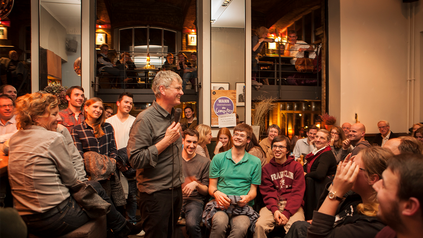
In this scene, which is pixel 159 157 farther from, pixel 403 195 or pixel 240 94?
pixel 240 94

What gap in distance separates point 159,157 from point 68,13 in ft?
17.1

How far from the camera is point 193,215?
2688 millimetres

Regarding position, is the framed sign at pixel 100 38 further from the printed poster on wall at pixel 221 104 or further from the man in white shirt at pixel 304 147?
the man in white shirt at pixel 304 147

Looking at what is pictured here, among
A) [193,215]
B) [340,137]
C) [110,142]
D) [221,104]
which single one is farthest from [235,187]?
[221,104]

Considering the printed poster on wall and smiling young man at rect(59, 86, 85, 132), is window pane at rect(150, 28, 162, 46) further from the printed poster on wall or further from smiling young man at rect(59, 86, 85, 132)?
smiling young man at rect(59, 86, 85, 132)

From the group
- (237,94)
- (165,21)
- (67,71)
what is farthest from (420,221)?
(165,21)

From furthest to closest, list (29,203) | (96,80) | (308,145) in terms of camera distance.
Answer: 1. (96,80)
2. (308,145)
3. (29,203)

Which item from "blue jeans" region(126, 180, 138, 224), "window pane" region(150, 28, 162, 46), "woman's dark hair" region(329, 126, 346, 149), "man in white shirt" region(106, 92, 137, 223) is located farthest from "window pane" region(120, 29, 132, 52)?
"woman's dark hair" region(329, 126, 346, 149)

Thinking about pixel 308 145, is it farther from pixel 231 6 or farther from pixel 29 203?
pixel 29 203

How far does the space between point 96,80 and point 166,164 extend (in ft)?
16.3

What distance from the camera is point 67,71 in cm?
574

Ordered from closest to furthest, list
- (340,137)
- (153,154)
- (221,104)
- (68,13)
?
(153,154)
(340,137)
(68,13)
(221,104)

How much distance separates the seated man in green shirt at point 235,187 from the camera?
2.57m

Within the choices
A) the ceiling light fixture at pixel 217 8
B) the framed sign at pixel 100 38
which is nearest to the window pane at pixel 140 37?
the framed sign at pixel 100 38
